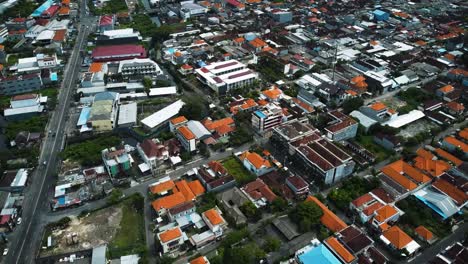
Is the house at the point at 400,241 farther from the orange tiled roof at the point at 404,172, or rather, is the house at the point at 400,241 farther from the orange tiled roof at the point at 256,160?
the orange tiled roof at the point at 256,160

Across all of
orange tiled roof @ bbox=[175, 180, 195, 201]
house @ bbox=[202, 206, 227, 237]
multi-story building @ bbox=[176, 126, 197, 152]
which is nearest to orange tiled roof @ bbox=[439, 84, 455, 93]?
multi-story building @ bbox=[176, 126, 197, 152]

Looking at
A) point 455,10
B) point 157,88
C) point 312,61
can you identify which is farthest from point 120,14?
point 455,10

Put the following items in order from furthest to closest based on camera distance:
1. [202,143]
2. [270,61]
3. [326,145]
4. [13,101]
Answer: [270,61], [13,101], [202,143], [326,145]

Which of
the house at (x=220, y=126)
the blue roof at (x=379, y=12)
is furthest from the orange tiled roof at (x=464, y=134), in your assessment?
the blue roof at (x=379, y=12)

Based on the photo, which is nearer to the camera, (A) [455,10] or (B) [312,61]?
(B) [312,61]

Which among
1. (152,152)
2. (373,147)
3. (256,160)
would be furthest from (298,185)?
(152,152)

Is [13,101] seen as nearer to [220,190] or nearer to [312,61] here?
[220,190]
